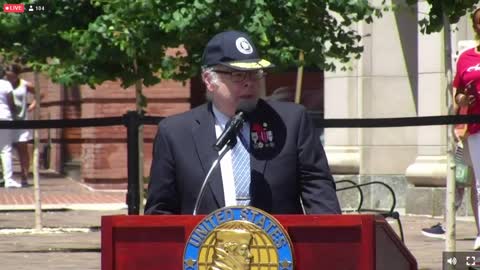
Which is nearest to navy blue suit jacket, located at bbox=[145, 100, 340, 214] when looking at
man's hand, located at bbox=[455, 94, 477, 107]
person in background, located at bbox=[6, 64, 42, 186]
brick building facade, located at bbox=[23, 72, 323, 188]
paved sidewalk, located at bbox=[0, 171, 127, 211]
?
man's hand, located at bbox=[455, 94, 477, 107]

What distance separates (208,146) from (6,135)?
58.1 ft

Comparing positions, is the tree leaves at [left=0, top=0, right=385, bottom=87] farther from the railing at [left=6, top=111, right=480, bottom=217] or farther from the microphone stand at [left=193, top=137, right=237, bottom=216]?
the microphone stand at [left=193, top=137, right=237, bottom=216]

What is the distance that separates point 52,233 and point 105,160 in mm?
8664

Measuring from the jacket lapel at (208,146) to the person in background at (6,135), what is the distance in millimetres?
15626

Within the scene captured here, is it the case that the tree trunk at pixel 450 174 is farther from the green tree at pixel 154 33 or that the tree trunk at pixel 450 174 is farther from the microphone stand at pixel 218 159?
the microphone stand at pixel 218 159

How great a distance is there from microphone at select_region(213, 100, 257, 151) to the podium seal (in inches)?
17.3

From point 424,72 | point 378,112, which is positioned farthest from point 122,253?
point 378,112

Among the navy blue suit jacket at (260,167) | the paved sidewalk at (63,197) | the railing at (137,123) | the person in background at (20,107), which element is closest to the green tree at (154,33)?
the railing at (137,123)

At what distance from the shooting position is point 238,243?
411 cm

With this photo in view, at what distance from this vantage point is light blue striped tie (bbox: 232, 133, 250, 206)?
4613 mm

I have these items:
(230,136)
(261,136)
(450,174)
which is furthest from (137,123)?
(230,136)

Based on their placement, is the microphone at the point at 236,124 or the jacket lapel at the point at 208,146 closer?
the microphone at the point at 236,124

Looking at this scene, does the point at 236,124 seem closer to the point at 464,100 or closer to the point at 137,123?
the point at 137,123

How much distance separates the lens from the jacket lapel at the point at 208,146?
4.63 metres
